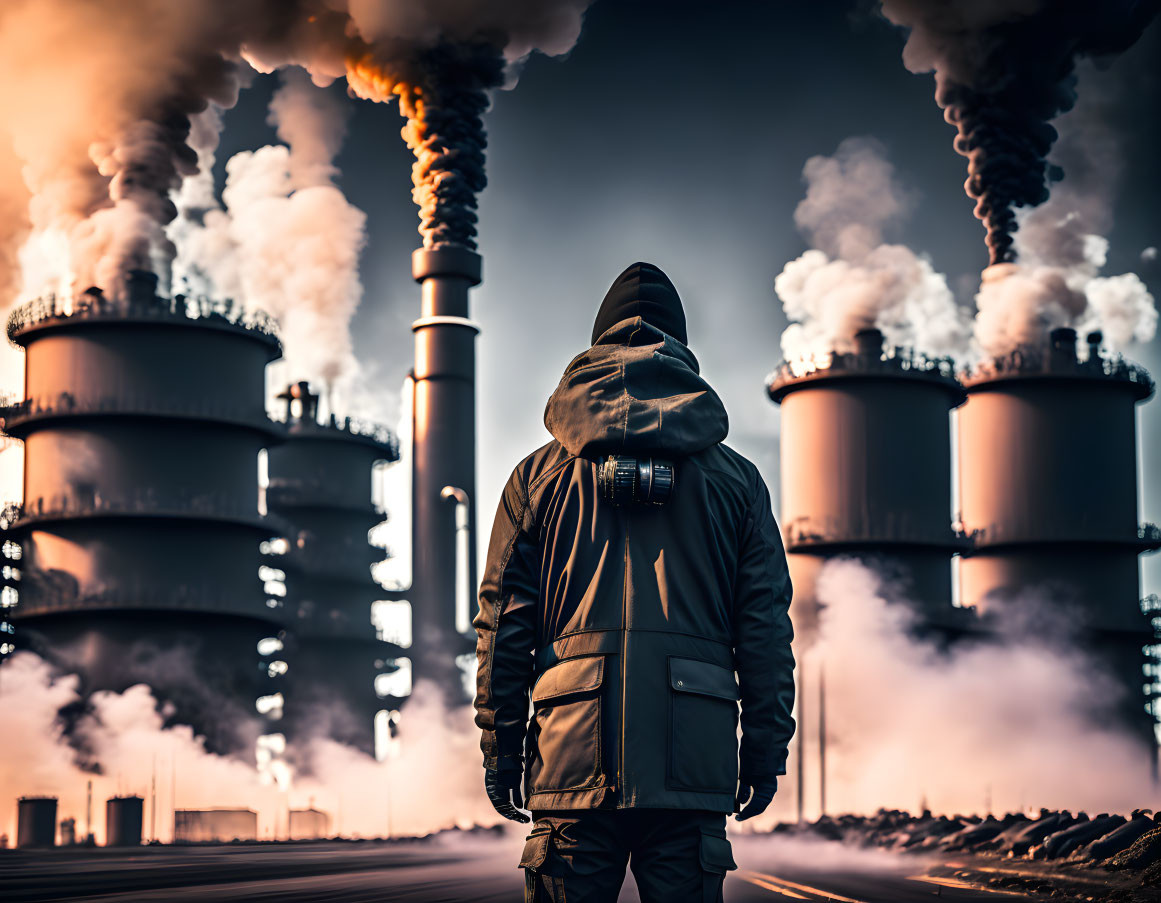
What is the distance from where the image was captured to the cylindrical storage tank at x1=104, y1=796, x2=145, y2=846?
1577 inches

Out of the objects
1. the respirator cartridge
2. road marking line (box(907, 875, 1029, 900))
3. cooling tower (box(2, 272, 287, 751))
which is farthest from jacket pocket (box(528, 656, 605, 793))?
cooling tower (box(2, 272, 287, 751))

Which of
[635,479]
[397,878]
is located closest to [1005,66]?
[397,878]

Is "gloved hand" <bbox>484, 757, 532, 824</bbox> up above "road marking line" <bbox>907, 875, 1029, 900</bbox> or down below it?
above

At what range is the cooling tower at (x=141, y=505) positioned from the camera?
1690 inches

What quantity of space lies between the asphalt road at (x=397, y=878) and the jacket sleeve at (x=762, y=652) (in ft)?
25.2

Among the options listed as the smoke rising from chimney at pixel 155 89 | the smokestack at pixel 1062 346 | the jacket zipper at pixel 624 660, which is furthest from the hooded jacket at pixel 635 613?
the smokestack at pixel 1062 346

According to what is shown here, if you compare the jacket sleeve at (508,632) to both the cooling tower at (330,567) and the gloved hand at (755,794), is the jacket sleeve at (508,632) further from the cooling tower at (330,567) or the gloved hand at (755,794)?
the cooling tower at (330,567)

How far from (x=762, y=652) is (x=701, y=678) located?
222 mm

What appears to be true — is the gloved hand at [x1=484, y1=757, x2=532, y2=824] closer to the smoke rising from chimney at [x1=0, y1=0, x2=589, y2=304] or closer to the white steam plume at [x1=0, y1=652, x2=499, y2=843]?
the white steam plume at [x1=0, y1=652, x2=499, y2=843]

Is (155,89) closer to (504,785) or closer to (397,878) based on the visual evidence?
(397,878)

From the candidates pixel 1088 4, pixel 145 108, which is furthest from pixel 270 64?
pixel 1088 4

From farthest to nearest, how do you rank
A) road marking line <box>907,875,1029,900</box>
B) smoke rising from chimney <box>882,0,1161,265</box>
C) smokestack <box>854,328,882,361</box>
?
smoke rising from chimney <box>882,0,1161,265</box> < smokestack <box>854,328,882,361</box> < road marking line <box>907,875,1029,900</box>

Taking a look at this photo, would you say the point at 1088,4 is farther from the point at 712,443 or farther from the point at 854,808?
the point at 712,443

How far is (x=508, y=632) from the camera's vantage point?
14.5 ft
